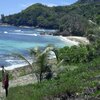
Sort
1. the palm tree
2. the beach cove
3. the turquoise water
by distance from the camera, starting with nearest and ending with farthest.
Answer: the palm tree < the beach cove < the turquoise water

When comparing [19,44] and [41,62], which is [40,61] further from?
[19,44]

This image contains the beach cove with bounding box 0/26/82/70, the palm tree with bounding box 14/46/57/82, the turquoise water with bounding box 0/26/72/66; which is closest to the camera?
the palm tree with bounding box 14/46/57/82

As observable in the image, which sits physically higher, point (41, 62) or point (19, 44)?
point (41, 62)

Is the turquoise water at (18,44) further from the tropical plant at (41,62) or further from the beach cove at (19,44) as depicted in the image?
the tropical plant at (41,62)

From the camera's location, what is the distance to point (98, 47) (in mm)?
30609

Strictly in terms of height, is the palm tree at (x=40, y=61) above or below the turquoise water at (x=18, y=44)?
above

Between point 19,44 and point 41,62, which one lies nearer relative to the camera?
point 41,62

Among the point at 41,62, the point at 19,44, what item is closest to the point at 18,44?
the point at 19,44

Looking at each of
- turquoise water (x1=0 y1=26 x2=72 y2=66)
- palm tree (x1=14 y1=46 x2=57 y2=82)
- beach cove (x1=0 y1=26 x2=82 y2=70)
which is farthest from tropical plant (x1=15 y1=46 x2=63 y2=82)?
turquoise water (x1=0 y1=26 x2=72 y2=66)

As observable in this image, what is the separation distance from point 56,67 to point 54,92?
6584 mm

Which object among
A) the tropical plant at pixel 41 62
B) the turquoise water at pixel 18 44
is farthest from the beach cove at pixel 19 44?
the tropical plant at pixel 41 62

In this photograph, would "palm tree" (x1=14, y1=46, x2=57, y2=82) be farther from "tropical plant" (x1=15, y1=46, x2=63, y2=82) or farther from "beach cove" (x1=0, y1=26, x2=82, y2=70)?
"beach cove" (x1=0, y1=26, x2=82, y2=70)

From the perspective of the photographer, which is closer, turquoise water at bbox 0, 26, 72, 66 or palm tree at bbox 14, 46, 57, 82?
palm tree at bbox 14, 46, 57, 82

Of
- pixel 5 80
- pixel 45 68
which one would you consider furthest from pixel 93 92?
pixel 45 68
